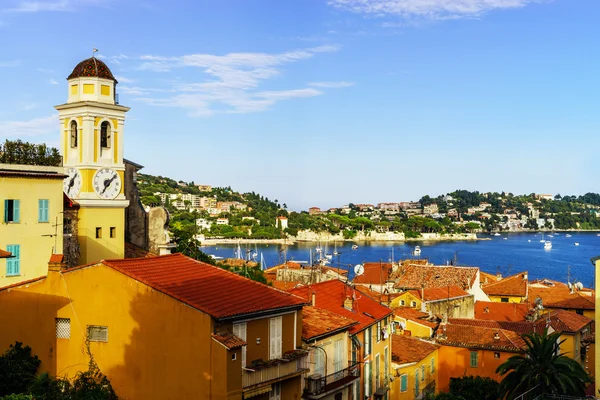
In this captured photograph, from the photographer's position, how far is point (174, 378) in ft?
48.4

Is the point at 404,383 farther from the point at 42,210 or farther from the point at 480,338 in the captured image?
the point at 42,210

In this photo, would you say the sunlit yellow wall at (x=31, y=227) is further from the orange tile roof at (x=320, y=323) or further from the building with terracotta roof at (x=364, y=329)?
the building with terracotta roof at (x=364, y=329)

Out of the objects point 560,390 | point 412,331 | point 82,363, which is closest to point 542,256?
point 412,331

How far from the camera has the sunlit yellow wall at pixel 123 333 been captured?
47.4 ft

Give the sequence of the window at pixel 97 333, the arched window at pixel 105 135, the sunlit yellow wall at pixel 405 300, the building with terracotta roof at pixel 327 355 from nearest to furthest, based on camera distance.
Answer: the window at pixel 97 333
the building with terracotta roof at pixel 327 355
the arched window at pixel 105 135
the sunlit yellow wall at pixel 405 300

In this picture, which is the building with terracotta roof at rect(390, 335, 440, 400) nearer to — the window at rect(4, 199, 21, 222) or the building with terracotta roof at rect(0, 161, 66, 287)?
the building with terracotta roof at rect(0, 161, 66, 287)

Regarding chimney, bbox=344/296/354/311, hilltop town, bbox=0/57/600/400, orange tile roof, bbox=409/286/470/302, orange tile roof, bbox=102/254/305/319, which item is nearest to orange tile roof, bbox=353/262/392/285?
orange tile roof, bbox=409/286/470/302

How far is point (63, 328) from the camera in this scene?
16281 mm

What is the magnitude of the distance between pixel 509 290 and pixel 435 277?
25.8 ft

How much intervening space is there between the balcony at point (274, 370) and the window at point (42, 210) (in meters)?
8.91

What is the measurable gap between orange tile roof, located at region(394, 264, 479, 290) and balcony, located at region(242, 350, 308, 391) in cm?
3974

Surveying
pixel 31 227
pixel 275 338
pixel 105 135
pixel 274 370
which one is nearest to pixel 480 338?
pixel 275 338

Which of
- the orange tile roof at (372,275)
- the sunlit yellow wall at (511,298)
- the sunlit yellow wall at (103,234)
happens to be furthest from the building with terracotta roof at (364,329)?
the sunlit yellow wall at (511,298)

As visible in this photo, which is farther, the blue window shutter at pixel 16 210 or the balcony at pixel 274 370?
the blue window shutter at pixel 16 210
